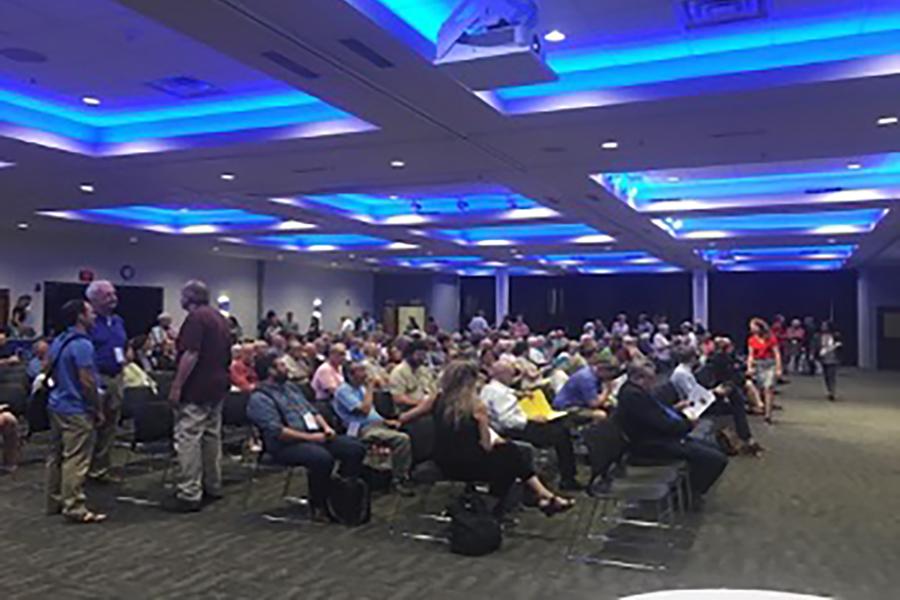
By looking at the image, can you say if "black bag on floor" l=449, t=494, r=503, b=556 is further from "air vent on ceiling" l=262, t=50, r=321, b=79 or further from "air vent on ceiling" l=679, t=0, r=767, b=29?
"air vent on ceiling" l=679, t=0, r=767, b=29

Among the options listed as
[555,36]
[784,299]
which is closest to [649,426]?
[555,36]

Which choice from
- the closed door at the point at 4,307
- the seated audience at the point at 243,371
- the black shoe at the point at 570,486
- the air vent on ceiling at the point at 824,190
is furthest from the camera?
the closed door at the point at 4,307

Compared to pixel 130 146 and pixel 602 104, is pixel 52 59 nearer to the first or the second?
pixel 130 146

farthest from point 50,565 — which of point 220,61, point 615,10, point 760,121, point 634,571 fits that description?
point 760,121

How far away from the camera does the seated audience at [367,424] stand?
6215 millimetres

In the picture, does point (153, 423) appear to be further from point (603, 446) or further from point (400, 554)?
point (603, 446)

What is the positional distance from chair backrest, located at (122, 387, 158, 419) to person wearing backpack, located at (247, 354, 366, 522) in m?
1.55

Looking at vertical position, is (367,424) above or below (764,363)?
below

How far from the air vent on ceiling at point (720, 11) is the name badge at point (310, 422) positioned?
3870 mm

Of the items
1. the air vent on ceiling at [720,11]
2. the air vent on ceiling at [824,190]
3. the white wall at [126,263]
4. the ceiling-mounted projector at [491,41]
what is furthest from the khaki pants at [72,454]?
the white wall at [126,263]

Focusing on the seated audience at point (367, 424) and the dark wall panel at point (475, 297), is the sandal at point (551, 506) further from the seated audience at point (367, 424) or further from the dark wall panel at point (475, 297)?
the dark wall panel at point (475, 297)

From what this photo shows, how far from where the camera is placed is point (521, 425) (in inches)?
244

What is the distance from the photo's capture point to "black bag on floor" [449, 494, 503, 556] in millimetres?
4770

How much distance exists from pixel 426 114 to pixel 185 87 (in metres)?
2.28
